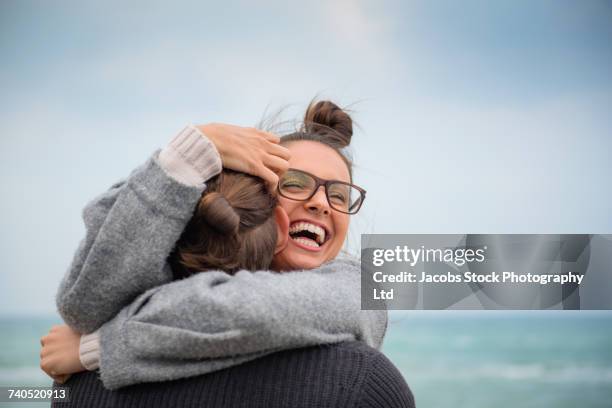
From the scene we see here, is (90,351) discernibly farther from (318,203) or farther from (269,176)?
(318,203)

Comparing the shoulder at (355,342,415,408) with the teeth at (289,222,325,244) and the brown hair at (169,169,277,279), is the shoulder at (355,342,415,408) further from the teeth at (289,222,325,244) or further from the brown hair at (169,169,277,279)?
the teeth at (289,222,325,244)

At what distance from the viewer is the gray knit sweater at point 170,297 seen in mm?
1040

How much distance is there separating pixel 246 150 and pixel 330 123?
0.83 m

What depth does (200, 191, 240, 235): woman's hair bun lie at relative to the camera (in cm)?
112

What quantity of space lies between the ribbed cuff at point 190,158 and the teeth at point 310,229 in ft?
1.48

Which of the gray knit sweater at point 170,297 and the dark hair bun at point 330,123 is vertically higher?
the dark hair bun at point 330,123

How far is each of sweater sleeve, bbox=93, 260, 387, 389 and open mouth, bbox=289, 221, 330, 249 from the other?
400 millimetres

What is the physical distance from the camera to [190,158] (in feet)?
3.72

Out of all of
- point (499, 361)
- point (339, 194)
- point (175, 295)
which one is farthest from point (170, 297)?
point (499, 361)

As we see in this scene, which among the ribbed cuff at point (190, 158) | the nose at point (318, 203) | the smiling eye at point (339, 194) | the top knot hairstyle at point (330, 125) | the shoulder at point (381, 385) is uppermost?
the top knot hairstyle at point (330, 125)

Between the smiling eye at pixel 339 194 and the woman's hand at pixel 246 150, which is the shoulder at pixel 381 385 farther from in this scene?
the smiling eye at pixel 339 194

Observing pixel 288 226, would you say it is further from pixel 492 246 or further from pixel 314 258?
pixel 492 246

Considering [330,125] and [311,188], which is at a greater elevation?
[330,125]

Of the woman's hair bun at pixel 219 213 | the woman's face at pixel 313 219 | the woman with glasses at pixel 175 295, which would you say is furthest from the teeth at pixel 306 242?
the woman's hair bun at pixel 219 213
